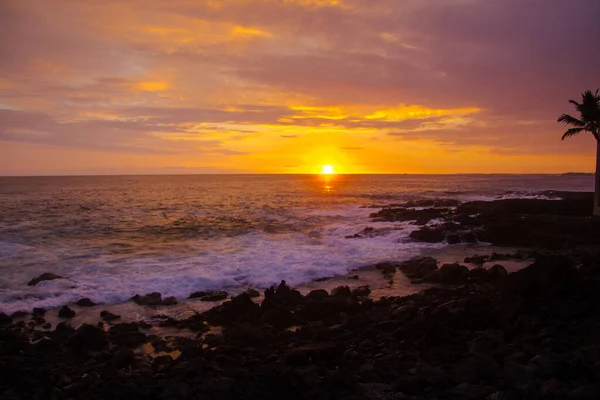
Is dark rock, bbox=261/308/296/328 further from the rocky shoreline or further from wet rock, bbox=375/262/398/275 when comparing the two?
wet rock, bbox=375/262/398/275

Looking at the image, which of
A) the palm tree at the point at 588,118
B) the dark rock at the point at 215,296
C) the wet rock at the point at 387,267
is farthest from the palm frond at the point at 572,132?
the dark rock at the point at 215,296

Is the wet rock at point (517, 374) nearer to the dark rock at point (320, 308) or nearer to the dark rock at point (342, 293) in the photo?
the dark rock at point (320, 308)

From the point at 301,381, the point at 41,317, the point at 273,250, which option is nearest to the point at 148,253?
the point at 273,250

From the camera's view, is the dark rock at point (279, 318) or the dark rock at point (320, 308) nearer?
the dark rock at point (279, 318)

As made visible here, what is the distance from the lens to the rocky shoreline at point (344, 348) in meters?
7.06

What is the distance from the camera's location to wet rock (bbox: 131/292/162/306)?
43.5ft

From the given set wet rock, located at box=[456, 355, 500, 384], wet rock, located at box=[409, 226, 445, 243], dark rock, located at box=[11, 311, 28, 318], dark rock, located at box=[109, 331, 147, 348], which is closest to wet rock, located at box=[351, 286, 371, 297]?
wet rock, located at box=[456, 355, 500, 384]

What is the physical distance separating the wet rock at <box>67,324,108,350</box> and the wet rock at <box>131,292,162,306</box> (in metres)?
3.47

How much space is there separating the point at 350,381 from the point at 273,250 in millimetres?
15349

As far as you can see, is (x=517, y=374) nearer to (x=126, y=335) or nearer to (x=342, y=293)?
(x=342, y=293)

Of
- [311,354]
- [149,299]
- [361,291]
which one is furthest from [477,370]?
[149,299]

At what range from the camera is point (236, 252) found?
2177 cm

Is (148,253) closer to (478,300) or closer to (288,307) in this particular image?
(288,307)

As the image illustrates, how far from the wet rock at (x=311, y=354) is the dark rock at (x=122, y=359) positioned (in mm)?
3226
